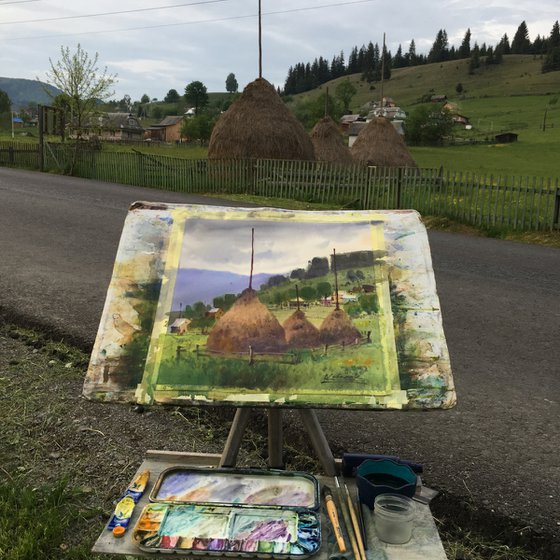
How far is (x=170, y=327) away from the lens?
2.14 metres

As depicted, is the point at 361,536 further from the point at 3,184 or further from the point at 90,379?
the point at 3,184

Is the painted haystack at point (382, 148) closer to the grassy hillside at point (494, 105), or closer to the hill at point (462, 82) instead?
the grassy hillside at point (494, 105)

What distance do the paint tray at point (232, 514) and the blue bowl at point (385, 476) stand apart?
175 mm

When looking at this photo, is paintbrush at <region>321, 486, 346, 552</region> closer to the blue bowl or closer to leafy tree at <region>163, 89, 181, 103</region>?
the blue bowl

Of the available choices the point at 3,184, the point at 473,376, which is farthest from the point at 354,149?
the point at 473,376

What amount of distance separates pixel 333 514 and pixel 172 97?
208 m

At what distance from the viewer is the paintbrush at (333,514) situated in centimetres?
174

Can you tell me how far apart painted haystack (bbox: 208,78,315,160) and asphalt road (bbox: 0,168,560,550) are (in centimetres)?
1146

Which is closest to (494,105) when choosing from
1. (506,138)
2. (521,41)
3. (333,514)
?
(506,138)

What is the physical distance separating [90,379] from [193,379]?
38cm

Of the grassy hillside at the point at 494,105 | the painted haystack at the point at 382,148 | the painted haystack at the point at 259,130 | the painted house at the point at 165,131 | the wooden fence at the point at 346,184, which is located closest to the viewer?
the wooden fence at the point at 346,184

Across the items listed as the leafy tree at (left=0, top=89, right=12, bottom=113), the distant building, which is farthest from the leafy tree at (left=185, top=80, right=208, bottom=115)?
the distant building

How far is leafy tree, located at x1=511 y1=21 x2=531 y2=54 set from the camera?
178750mm

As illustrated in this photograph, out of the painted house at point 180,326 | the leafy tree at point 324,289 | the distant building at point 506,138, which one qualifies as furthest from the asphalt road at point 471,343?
the distant building at point 506,138
